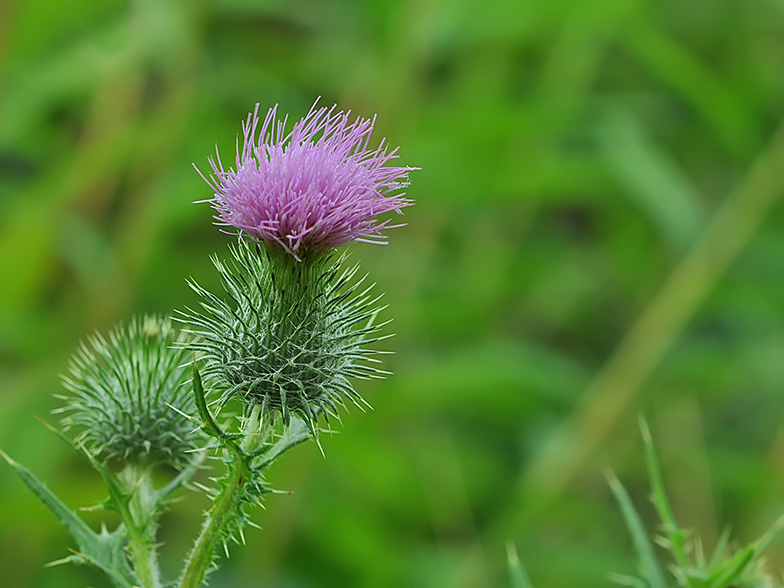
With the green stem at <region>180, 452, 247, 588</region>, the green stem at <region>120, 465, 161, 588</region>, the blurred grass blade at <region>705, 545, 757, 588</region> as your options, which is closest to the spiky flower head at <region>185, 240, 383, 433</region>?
the green stem at <region>180, 452, 247, 588</region>

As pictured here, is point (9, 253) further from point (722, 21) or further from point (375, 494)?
point (722, 21)

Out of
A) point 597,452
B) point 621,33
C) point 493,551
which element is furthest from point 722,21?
point 493,551

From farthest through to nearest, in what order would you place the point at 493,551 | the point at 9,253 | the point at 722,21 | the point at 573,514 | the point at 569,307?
the point at 722,21 → the point at 569,307 → the point at 573,514 → the point at 493,551 → the point at 9,253

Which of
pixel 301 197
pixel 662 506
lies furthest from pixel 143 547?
pixel 662 506

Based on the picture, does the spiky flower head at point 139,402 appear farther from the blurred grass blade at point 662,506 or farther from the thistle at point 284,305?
the blurred grass blade at point 662,506

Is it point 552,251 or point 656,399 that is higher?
point 552,251

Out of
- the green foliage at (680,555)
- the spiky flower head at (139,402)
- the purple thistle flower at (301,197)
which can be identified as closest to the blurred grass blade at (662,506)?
the green foliage at (680,555)

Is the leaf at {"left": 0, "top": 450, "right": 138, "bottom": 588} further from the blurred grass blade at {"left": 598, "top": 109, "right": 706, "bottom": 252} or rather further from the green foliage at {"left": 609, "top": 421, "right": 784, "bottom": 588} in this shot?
the blurred grass blade at {"left": 598, "top": 109, "right": 706, "bottom": 252}

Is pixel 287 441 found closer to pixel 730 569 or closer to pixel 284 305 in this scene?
pixel 284 305
